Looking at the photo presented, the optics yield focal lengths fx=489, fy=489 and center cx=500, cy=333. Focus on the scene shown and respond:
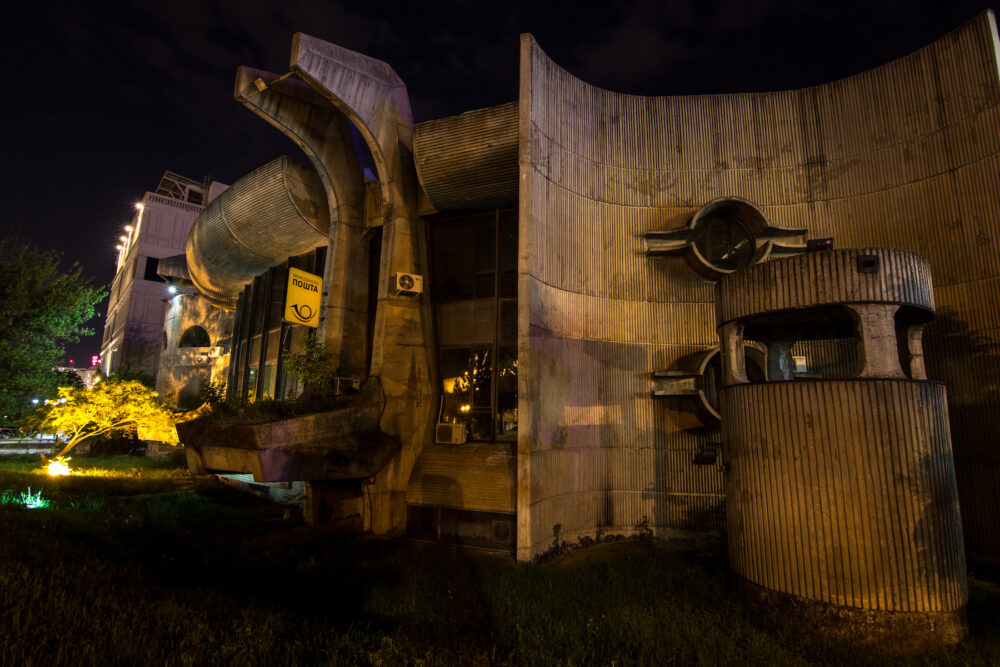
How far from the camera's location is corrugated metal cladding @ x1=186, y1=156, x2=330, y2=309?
51.5 feet

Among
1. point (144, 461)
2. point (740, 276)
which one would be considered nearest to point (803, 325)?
point (740, 276)

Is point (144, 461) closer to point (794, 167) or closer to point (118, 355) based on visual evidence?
point (118, 355)

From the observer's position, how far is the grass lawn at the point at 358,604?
5.57 metres

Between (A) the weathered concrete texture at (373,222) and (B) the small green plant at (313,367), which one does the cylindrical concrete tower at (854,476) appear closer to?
(A) the weathered concrete texture at (373,222)

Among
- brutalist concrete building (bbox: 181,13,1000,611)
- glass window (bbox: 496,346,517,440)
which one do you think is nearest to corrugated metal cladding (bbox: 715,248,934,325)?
brutalist concrete building (bbox: 181,13,1000,611)

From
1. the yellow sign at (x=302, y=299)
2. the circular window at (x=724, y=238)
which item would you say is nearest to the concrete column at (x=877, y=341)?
the circular window at (x=724, y=238)

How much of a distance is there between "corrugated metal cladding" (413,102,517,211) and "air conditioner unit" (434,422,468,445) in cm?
583

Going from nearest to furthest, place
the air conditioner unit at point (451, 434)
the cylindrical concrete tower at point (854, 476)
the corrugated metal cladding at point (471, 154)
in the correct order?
1. the cylindrical concrete tower at point (854, 476)
2. the corrugated metal cladding at point (471, 154)
3. the air conditioner unit at point (451, 434)

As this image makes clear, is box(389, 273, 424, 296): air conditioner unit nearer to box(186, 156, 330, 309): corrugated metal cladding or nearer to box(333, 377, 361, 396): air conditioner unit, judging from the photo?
box(333, 377, 361, 396): air conditioner unit

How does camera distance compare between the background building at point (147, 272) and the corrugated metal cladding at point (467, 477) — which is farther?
the background building at point (147, 272)

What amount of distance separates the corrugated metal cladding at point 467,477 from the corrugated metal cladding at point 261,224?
873cm

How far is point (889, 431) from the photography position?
21.9ft

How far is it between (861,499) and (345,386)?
11.0 meters

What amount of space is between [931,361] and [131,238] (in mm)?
58040
